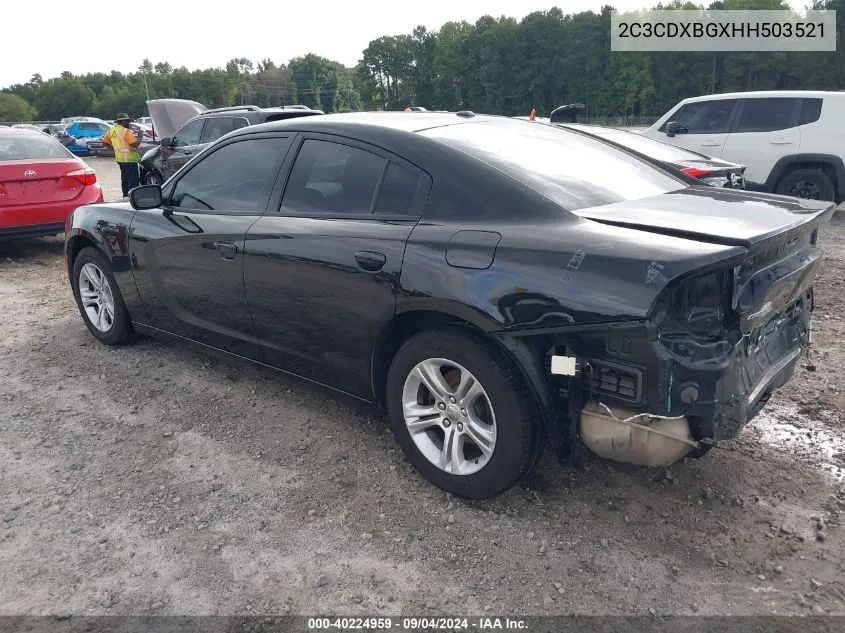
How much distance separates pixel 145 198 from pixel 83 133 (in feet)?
98.0

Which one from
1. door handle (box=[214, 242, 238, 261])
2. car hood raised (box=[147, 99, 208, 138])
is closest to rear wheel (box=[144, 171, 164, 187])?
car hood raised (box=[147, 99, 208, 138])

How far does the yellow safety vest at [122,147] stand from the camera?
476 inches

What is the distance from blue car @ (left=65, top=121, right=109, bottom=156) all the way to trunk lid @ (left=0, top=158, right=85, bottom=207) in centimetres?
2389

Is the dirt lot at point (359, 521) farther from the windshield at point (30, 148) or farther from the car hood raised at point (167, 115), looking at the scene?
the car hood raised at point (167, 115)

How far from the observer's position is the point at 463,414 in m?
2.80

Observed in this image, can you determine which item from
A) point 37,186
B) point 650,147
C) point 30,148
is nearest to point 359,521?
point 650,147

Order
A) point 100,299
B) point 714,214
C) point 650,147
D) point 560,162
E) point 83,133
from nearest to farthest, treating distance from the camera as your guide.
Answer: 1. point 714,214
2. point 560,162
3. point 100,299
4. point 650,147
5. point 83,133

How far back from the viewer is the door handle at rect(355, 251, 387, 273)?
2.93m

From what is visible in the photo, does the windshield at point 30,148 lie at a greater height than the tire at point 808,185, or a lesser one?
greater

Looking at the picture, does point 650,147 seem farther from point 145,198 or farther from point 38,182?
point 38,182

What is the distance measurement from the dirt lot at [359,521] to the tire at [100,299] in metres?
0.81

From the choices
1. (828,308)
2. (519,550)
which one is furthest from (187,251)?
(828,308)

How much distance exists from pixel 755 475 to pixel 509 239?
5.35 feet

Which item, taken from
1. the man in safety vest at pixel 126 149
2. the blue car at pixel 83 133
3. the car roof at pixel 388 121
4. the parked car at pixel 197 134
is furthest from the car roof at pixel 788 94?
the blue car at pixel 83 133
